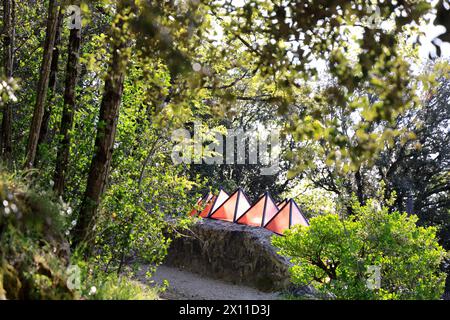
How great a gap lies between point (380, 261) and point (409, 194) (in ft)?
38.3

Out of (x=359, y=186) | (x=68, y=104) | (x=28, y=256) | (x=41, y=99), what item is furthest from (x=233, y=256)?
(x=28, y=256)

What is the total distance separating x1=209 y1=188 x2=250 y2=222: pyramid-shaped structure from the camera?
46.1 feet

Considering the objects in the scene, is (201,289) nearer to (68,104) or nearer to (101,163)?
(68,104)

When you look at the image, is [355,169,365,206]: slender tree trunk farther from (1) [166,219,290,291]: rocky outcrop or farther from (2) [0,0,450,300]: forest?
(1) [166,219,290,291]: rocky outcrop

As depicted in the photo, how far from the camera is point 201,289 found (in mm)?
11250

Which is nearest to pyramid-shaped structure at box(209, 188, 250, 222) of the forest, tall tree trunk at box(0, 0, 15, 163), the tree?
the forest

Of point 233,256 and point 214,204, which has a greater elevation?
point 214,204

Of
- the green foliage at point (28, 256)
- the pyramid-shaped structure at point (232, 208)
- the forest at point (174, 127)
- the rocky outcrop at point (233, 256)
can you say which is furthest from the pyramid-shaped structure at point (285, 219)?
the green foliage at point (28, 256)

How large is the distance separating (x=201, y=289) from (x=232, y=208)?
135 inches

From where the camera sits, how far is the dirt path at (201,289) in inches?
409

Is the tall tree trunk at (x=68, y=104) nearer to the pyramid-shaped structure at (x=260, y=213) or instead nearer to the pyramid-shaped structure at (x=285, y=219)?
the pyramid-shaped structure at (x=285, y=219)

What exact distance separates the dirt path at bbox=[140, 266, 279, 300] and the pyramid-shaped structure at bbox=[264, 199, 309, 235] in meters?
1.96

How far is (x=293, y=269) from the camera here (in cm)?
702
